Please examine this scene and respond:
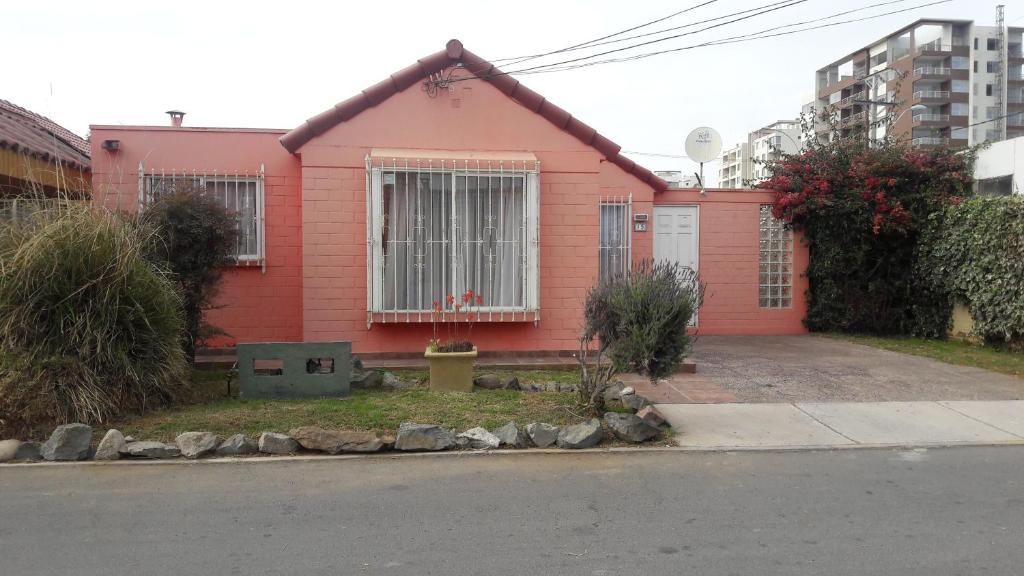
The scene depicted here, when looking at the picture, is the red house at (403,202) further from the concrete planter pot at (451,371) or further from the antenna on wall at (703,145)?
the antenna on wall at (703,145)

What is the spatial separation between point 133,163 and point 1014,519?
1058 cm

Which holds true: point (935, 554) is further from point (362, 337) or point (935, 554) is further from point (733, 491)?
point (362, 337)

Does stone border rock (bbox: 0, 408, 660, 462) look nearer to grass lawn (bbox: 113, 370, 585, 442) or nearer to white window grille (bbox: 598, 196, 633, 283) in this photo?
grass lawn (bbox: 113, 370, 585, 442)

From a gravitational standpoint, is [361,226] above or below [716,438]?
above

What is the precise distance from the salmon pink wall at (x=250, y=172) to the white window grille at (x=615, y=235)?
514 centimetres

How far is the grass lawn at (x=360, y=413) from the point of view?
22.9ft

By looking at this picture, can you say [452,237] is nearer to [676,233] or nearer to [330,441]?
[330,441]

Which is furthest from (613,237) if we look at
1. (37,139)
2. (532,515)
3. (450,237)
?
(37,139)

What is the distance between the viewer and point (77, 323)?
6.96 m

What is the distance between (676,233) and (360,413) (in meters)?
8.39

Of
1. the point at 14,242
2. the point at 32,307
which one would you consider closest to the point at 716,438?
the point at 32,307

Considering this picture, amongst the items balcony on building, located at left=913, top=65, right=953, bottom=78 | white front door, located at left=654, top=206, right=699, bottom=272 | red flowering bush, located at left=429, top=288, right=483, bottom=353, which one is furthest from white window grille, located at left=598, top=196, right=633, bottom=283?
balcony on building, located at left=913, top=65, right=953, bottom=78

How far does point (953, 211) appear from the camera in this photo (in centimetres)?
1323

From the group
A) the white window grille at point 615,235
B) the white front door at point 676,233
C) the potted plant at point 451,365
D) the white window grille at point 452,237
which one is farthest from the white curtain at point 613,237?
the potted plant at point 451,365
